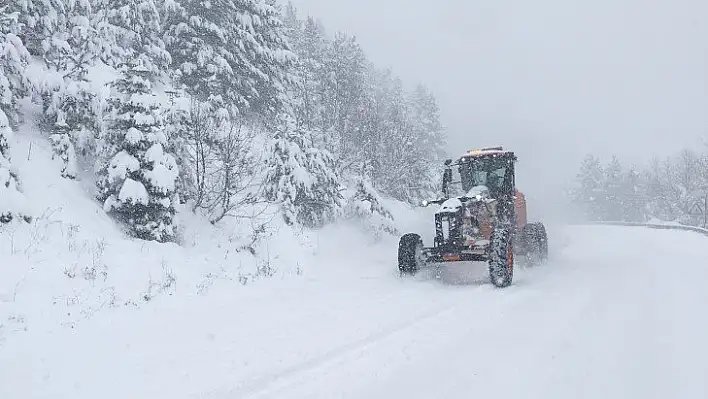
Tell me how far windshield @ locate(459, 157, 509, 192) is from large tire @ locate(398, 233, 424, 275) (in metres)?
2.62

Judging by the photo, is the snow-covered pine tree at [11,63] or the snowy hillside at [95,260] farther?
the snow-covered pine tree at [11,63]

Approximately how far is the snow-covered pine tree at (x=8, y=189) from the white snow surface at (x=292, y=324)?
1.00 feet

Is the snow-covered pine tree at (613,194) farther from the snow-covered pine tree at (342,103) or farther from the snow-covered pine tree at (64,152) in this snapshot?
the snow-covered pine tree at (64,152)

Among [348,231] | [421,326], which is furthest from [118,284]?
[348,231]

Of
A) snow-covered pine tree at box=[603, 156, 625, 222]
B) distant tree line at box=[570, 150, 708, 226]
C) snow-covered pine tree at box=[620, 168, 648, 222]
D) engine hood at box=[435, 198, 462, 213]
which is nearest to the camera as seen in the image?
engine hood at box=[435, 198, 462, 213]

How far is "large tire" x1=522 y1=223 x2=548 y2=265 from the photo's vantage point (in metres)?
13.8

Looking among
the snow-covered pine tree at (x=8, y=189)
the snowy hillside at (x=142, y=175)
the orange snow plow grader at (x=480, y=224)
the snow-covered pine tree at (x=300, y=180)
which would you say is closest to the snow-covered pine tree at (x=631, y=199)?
the snowy hillside at (x=142, y=175)

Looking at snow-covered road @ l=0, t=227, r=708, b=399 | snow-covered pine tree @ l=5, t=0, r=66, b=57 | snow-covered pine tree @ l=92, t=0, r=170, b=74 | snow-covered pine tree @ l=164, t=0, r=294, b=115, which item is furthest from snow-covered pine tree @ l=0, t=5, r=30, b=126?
snow-covered pine tree @ l=164, t=0, r=294, b=115

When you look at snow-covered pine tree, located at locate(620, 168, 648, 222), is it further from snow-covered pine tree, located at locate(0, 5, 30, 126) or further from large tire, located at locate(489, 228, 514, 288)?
snow-covered pine tree, located at locate(0, 5, 30, 126)

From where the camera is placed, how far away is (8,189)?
9148 millimetres

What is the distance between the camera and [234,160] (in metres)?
12.7

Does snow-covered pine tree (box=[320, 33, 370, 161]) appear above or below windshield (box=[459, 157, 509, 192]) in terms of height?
above

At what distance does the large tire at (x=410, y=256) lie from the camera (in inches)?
463

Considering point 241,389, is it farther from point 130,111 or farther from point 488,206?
point 488,206
